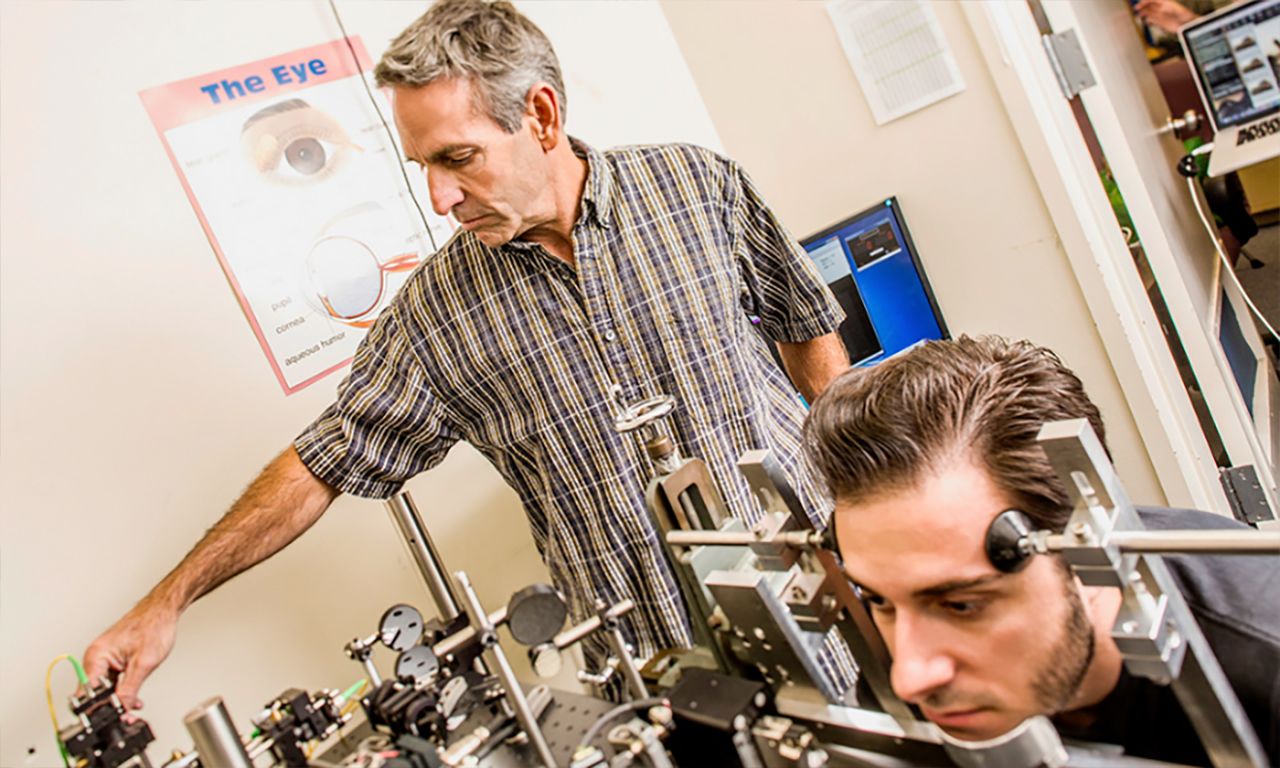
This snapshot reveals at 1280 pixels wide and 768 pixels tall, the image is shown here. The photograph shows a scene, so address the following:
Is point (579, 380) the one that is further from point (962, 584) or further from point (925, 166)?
point (925, 166)

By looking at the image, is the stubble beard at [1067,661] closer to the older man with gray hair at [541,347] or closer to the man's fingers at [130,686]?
the older man with gray hair at [541,347]

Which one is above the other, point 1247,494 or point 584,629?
point 584,629

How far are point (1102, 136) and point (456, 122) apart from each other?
5.09ft

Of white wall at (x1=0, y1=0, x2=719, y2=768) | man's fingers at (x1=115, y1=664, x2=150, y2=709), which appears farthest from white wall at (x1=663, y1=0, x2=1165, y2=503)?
man's fingers at (x1=115, y1=664, x2=150, y2=709)

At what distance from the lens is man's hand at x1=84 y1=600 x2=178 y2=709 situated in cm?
116

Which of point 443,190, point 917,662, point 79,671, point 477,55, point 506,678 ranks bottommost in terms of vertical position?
point 917,662

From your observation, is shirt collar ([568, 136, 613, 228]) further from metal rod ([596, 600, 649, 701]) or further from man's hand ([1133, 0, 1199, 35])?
man's hand ([1133, 0, 1199, 35])

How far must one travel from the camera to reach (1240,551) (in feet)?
1.69

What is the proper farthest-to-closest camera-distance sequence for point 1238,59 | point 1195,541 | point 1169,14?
point 1169,14, point 1238,59, point 1195,541

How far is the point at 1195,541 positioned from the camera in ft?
1.70

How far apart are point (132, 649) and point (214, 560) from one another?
157 millimetres

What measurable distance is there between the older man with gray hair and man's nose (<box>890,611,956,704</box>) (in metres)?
0.65

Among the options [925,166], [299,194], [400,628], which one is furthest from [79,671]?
[925,166]

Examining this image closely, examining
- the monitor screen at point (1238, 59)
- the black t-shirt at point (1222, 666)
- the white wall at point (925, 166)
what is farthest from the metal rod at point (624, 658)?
the monitor screen at point (1238, 59)
